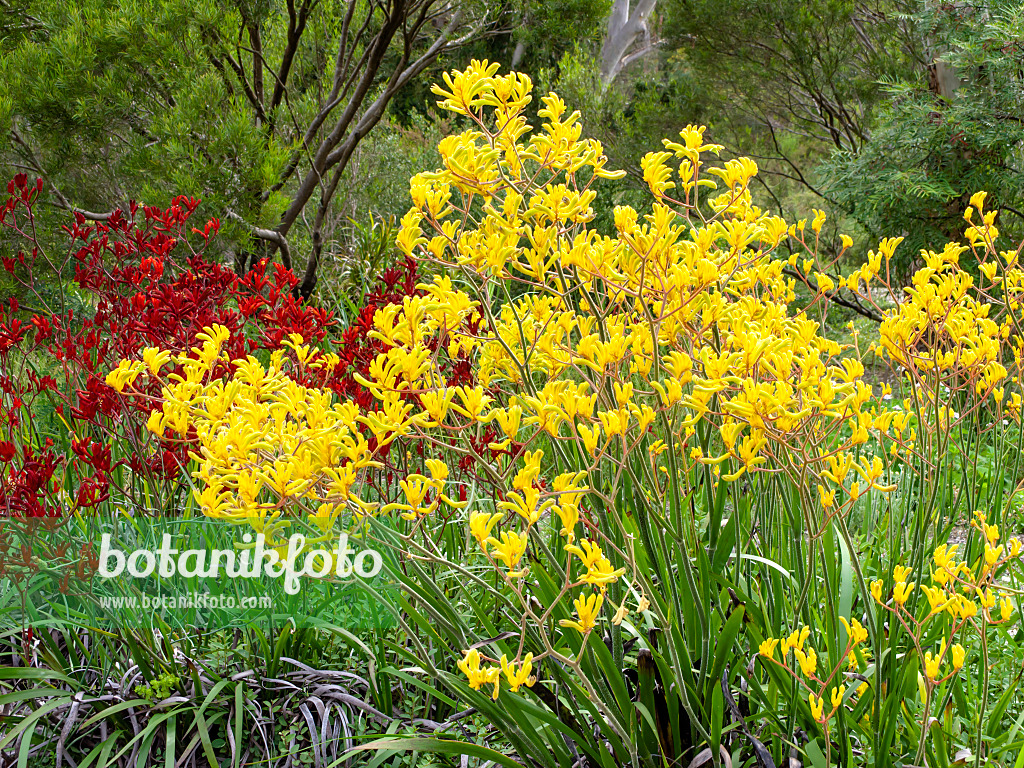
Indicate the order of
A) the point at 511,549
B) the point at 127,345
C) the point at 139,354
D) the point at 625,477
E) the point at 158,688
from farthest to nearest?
the point at 139,354 < the point at 127,345 < the point at 158,688 < the point at 625,477 < the point at 511,549

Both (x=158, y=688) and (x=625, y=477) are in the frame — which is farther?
(x=158, y=688)

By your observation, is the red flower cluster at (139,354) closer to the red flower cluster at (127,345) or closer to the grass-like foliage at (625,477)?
the red flower cluster at (127,345)

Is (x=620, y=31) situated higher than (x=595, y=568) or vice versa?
(x=620, y=31)

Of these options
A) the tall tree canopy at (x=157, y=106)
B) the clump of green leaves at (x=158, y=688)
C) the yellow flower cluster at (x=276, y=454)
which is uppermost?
the tall tree canopy at (x=157, y=106)

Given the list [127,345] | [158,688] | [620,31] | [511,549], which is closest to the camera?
[511,549]

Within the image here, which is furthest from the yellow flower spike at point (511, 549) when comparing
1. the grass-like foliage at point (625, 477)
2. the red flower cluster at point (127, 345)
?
the red flower cluster at point (127, 345)

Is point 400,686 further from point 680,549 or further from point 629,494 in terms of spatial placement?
point 680,549

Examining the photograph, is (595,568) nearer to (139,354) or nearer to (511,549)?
(511,549)

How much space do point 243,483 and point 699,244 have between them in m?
0.93

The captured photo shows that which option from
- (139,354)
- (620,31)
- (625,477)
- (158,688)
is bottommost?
(158,688)

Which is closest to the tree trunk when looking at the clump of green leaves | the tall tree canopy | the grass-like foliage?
the tall tree canopy

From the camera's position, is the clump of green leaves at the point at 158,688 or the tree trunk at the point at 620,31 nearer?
the clump of green leaves at the point at 158,688

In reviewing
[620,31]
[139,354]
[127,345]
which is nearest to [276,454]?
[127,345]

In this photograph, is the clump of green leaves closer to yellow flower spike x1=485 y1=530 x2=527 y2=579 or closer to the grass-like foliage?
the grass-like foliage
